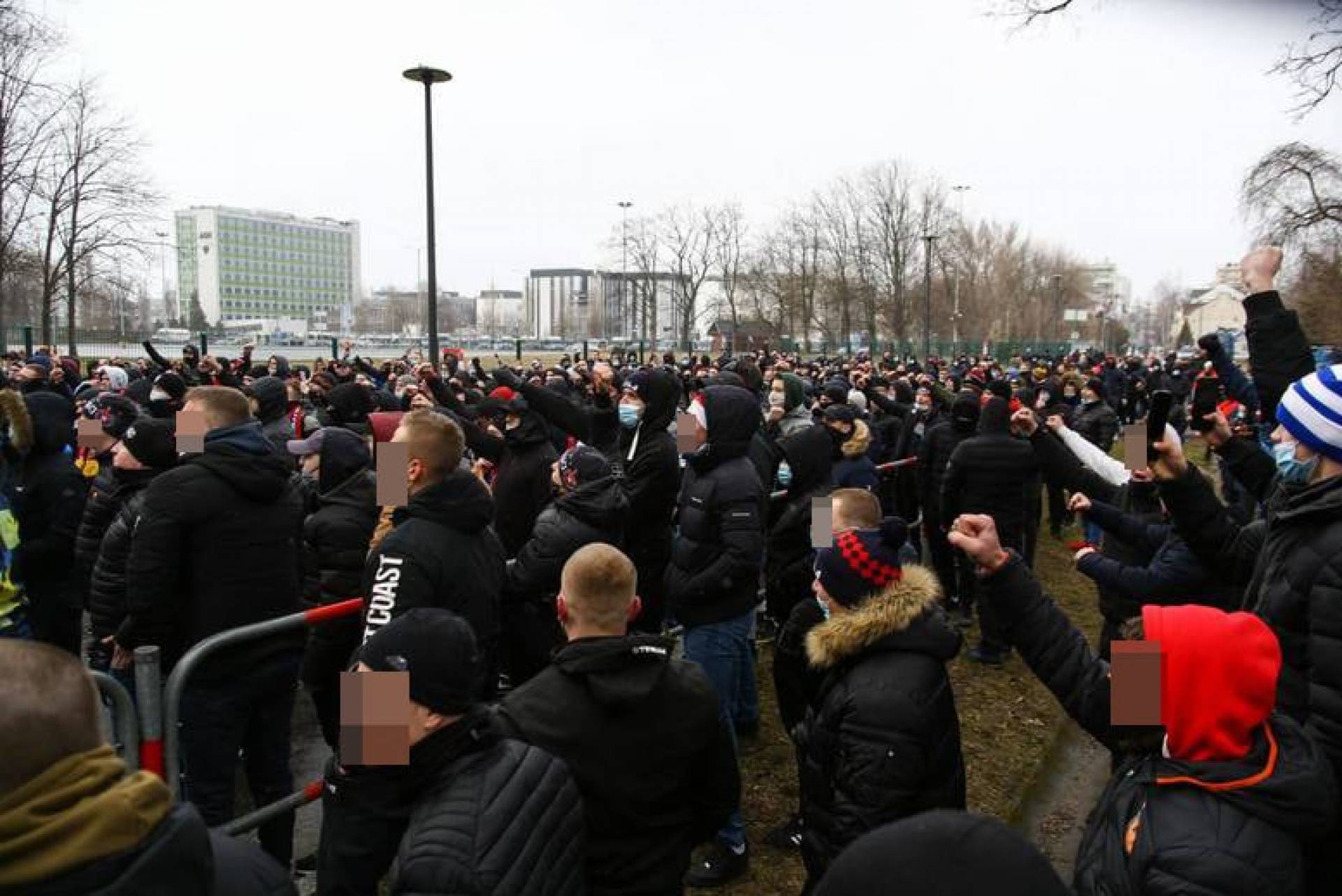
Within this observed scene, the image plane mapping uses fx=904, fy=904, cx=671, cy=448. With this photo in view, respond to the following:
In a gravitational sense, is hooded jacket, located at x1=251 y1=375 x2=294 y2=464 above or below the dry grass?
above

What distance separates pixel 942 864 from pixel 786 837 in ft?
11.7

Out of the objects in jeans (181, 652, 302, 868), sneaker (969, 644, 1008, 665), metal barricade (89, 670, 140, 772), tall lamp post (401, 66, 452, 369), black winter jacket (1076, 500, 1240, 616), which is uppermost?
tall lamp post (401, 66, 452, 369)

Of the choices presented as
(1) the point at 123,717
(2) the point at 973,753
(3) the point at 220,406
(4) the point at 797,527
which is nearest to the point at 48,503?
(3) the point at 220,406

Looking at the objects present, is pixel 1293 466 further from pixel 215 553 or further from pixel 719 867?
pixel 215 553

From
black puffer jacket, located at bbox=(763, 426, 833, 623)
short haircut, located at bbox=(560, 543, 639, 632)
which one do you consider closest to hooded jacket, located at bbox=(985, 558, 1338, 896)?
short haircut, located at bbox=(560, 543, 639, 632)

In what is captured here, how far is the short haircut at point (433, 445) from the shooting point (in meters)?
3.75

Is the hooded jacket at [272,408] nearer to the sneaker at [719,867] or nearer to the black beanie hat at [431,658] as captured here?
the sneaker at [719,867]

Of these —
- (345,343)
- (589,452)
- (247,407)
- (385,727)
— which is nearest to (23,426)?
(247,407)

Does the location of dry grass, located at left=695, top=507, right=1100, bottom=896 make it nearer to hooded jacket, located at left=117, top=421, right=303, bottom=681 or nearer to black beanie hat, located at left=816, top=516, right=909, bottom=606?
black beanie hat, located at left=816, top=516, right=909, bottom=606

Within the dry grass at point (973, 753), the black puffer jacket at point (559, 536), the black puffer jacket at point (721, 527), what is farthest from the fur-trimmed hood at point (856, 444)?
the black puffer jacket at point (559, 536)

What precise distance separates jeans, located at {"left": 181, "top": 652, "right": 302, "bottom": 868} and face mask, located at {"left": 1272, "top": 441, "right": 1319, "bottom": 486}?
13.1 ft

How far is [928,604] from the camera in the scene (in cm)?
306

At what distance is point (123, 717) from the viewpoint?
9.92 ft

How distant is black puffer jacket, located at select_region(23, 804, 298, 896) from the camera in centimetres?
133
